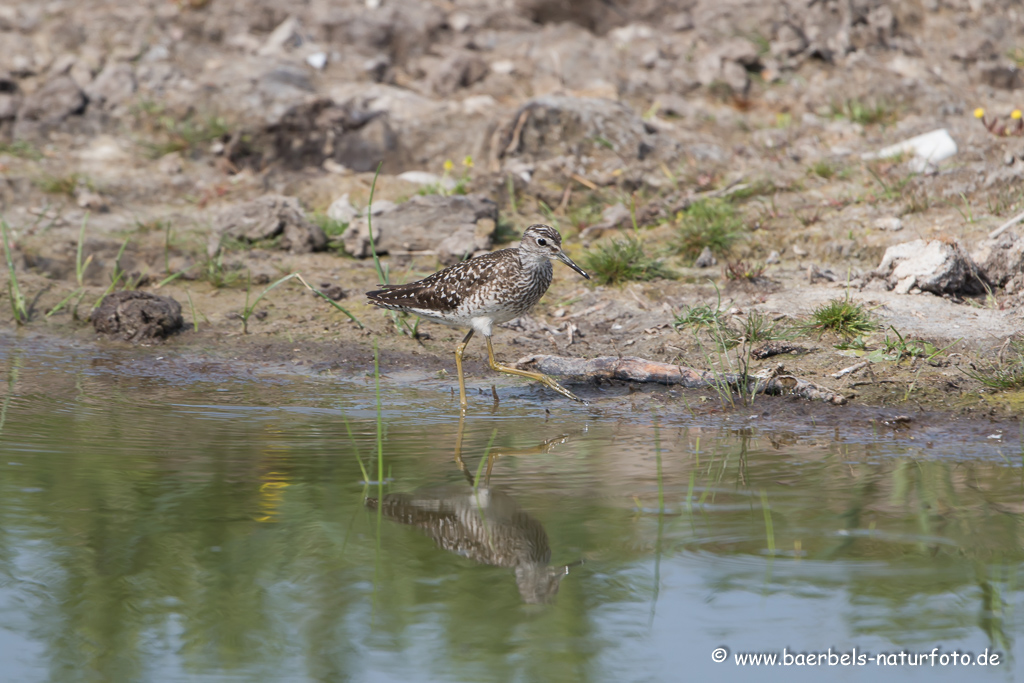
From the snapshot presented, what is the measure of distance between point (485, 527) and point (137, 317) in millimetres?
4672

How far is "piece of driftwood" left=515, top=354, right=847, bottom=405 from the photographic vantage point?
651 cm

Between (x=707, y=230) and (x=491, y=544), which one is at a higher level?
(x=707, y=230)

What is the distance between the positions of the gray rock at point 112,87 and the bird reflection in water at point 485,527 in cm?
877

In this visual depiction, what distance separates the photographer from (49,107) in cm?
1163

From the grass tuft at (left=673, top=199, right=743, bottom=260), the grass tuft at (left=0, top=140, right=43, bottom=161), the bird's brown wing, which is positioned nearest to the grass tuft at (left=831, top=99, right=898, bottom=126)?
the grass tuft at (left=673, top=199, right=743, bottom=260)

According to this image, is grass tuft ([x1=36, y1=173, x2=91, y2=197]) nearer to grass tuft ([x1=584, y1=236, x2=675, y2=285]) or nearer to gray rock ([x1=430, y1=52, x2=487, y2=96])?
gray rock ([x1=430, y1=52, x2=487, y2=96])

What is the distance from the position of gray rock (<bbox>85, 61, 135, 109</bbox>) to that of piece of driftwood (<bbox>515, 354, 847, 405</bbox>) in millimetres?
7080

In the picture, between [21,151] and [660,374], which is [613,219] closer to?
[660,374]

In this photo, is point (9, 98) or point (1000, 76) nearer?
point (9, 98)

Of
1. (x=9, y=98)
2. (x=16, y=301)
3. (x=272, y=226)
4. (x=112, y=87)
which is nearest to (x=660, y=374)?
(x=272, y=226)

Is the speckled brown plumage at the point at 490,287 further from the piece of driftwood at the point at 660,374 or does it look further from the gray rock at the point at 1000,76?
the gray rock at the point at 1000,76

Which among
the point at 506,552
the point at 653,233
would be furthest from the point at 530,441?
the point at 653,233

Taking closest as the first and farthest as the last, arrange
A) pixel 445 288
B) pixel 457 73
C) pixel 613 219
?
pixel 445 288 → pixel 613 219 → pixel 457 73

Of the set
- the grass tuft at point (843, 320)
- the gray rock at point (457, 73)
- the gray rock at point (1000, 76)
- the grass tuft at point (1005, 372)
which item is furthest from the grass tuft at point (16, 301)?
the gray rock at point (1000, 76)
